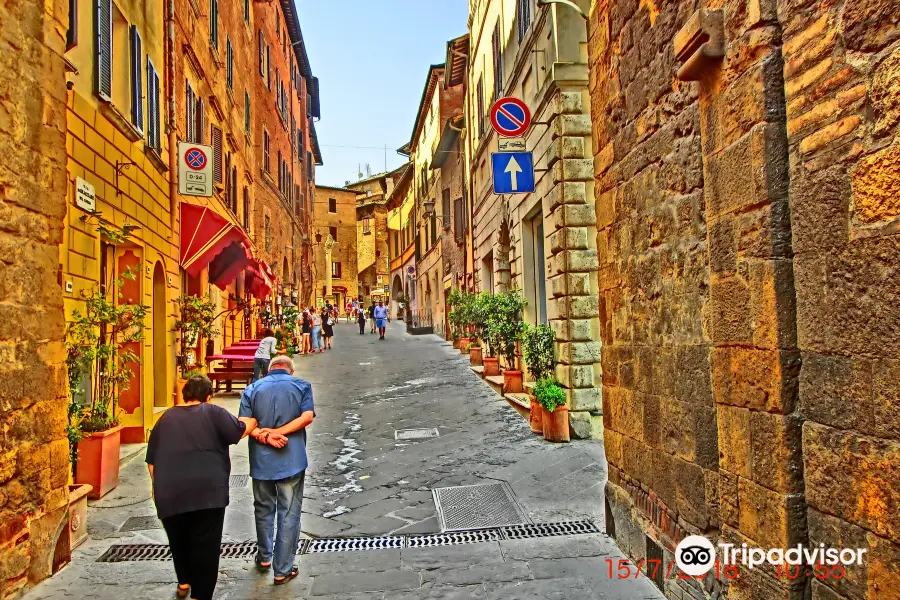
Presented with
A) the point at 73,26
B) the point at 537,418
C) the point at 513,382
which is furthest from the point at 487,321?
the point at 73,26

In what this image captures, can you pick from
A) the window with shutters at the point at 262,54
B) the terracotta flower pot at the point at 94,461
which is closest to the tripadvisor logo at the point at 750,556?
the terracotta flower pot at the point at 94,461

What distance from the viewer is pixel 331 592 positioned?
13.7ft

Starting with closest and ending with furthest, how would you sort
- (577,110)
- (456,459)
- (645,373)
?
(645,373)
(456,459)
(577,110)

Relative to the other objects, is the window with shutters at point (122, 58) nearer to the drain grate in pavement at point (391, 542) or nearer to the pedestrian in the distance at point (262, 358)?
the pedestrian in the distance at point (262, 358)

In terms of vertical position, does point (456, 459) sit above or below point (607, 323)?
below

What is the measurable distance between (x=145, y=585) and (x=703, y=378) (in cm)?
370

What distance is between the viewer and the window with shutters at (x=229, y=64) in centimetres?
1623

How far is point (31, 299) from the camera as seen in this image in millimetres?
4410

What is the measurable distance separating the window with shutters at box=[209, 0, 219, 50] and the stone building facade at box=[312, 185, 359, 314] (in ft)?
128

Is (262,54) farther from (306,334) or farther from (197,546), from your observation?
(197,546)

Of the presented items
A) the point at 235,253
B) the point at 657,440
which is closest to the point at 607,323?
the point at 657,440

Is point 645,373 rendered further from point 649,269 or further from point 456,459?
point 456,459

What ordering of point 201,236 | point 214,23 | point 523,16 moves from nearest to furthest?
1. point 523,16
2. point 201,236
3. point 214,23

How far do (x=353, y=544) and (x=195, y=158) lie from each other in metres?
7.63
